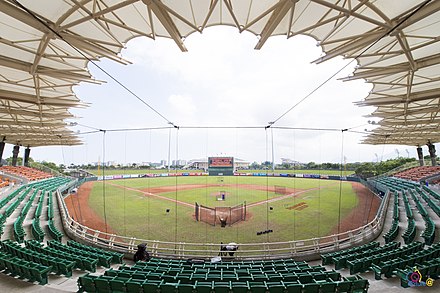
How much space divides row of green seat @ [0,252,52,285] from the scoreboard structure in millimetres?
60466

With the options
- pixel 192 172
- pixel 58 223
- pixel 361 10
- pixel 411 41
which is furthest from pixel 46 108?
pixel 192 172

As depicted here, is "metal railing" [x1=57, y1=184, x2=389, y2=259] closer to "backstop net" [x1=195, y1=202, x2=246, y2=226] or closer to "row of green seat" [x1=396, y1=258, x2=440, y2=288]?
"row of green seat" [x1=396, y1=258, x2=440, y2=288]

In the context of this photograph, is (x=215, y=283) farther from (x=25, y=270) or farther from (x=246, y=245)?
(x=25, y=270)

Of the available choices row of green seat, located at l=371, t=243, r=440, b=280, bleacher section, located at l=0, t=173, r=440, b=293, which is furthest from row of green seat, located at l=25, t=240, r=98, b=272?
row of green seat, located at l=371, t=243, r=440, b=280

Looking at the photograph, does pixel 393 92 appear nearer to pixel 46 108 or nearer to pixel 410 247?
pixel 410 247

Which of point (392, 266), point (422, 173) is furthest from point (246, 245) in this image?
point (422, 173)

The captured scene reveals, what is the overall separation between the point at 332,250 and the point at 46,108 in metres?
24.2

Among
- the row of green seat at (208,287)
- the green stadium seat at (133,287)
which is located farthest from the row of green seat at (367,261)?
the green stadium seat at (133,287)

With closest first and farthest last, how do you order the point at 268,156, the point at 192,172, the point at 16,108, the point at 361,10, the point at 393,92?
1. the point at 361,10
2. the point at 268,156
3. the point at 393,92
4. the point at 16,108
5. the point at 192,172

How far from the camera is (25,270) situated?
6281 millimetres

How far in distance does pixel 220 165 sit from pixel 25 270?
6166cm

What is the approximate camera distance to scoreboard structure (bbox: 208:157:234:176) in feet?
220

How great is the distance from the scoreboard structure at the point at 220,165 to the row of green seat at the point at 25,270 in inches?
2381

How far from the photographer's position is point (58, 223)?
557 inches
